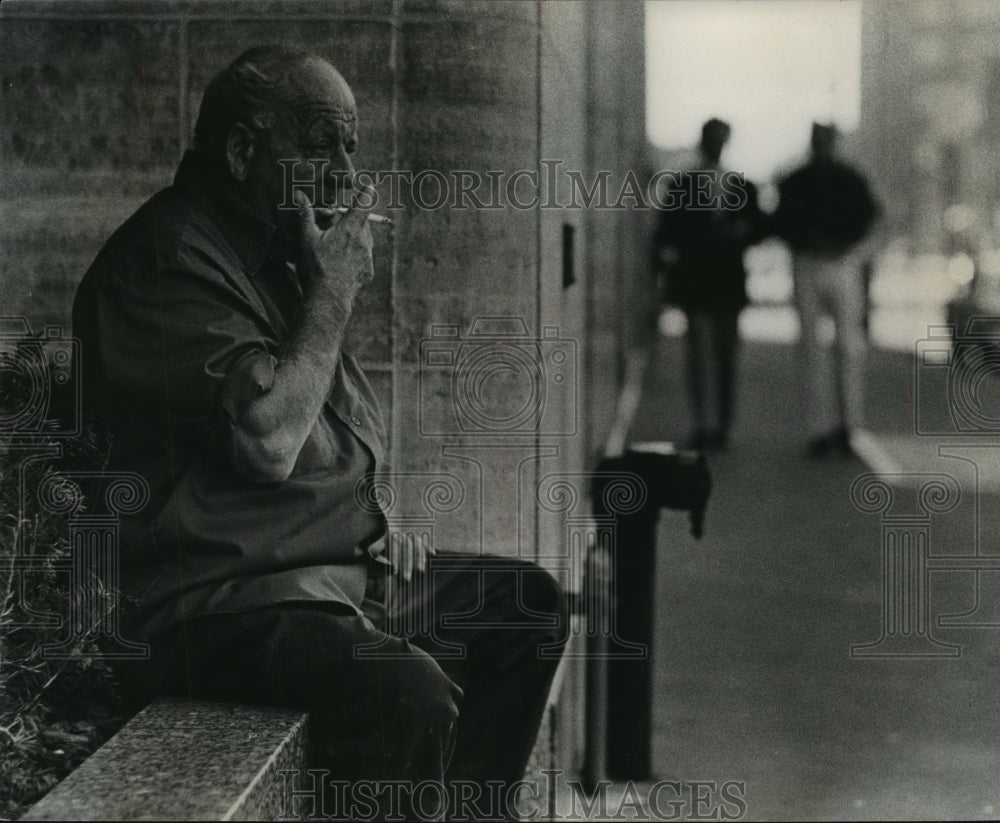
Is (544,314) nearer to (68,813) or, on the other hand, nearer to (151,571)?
(151,571)

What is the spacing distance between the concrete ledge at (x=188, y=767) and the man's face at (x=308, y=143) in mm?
1097

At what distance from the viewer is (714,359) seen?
4312 mm

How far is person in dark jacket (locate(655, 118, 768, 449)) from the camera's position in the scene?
4.10 metres

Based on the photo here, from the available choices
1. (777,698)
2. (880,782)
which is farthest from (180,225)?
(880,782)

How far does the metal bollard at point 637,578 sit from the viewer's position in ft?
14.1

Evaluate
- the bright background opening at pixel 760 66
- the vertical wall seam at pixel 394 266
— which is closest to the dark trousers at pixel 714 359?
the bright background opening at pixel 760 66

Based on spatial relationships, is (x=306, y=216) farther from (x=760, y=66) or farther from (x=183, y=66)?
(x=760, y=66)

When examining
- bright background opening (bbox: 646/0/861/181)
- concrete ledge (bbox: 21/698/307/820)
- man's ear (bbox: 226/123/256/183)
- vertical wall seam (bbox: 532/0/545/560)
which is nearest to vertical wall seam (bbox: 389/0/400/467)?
vertical wall seam (bbox: 532/0/545/560)

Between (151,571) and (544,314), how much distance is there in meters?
1.38

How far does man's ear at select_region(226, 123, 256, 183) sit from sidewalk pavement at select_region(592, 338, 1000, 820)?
155cm

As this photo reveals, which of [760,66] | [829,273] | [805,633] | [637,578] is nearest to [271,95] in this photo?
[760,66]

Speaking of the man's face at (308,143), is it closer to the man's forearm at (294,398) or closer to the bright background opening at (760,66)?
the man's forearm at (294,398)

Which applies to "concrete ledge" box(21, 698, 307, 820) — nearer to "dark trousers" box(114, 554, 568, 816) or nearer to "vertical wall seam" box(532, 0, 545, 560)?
"dark trousers" box(114, 554, 568, 816)

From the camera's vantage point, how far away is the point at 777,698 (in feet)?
14.3
